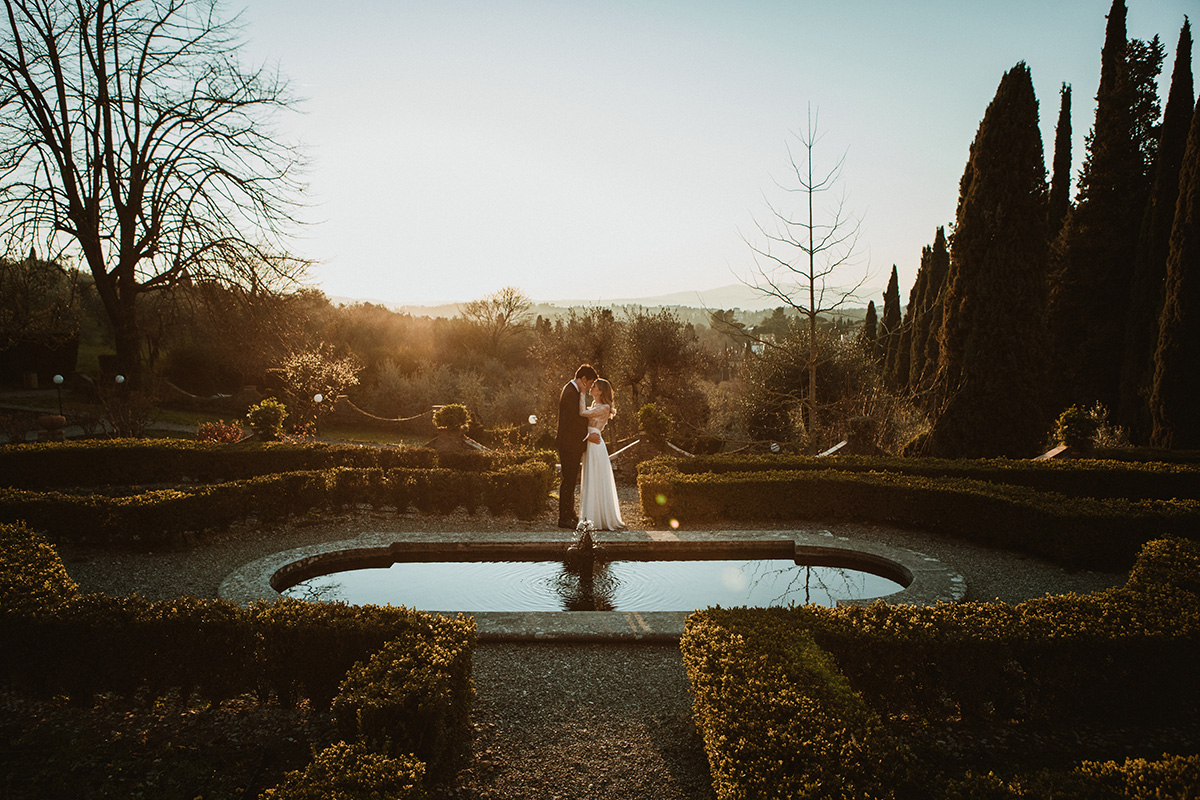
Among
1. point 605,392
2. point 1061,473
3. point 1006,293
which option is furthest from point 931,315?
point 605,392

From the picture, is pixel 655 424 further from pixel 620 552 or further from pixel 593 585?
pixel 593 585

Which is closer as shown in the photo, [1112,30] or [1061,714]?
[1061,714]

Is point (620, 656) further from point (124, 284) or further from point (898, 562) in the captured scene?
point (124, 284)

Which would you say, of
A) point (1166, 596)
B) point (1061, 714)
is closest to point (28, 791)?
point (1061, 714)

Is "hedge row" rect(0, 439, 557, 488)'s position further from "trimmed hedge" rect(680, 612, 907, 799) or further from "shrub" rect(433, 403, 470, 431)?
"trimmed hedge" rect(680, 612, 907, 799)

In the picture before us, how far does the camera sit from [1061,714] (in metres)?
3.86

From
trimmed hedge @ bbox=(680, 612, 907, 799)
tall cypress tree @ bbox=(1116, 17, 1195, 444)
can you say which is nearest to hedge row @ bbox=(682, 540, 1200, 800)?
trimmed hedge @ bbox=(680, 612, 907, 799)

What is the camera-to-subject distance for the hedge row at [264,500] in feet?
24.2

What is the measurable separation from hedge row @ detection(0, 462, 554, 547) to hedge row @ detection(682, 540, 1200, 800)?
5.15 metres

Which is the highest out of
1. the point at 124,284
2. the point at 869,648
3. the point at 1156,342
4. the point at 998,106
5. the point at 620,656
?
the point at 998,106

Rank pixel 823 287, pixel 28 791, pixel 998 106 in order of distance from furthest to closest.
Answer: pixel 998 106
pixel 823 287
pixel 28 791

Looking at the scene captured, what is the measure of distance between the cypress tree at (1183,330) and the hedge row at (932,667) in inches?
481

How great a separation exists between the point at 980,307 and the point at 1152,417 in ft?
15.1

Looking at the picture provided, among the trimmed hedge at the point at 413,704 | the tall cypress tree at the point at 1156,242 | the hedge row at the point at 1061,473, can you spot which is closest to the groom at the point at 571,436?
the hedge row at the point at 1061,473
